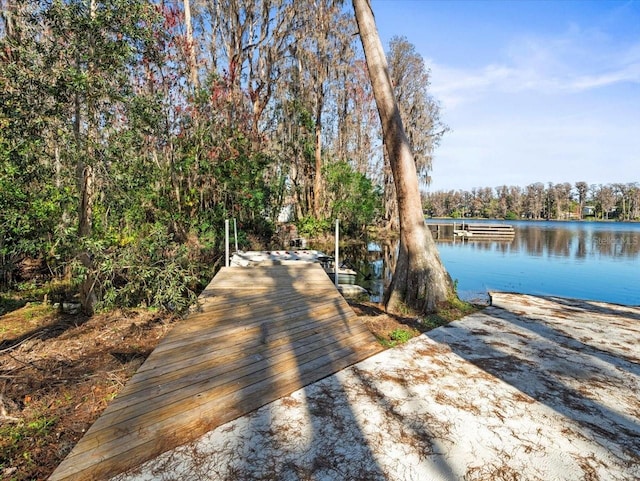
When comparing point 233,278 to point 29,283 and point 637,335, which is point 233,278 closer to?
point 29,283

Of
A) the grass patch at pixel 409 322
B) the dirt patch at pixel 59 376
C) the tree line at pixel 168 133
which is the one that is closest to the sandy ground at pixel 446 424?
the grass patch at pixel 409 322

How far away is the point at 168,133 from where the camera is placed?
31.0ft

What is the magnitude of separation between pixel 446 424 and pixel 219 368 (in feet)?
6.29

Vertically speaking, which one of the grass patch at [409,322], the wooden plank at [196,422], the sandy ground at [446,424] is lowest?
the grass patch at [409,322]

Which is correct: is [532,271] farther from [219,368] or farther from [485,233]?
[485,233]

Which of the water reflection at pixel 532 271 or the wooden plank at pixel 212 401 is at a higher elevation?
the wooden plank at pixel 212 401

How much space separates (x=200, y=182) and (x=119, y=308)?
6150 mm

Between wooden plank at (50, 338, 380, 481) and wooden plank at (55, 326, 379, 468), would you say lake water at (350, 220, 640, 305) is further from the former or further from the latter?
wooden plank at (50, 338, 380, 481)

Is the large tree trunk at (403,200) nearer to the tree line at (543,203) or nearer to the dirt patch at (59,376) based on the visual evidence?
the dirt patch at (59,376)

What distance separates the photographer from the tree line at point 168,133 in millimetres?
3791

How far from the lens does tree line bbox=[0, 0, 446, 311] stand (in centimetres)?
379

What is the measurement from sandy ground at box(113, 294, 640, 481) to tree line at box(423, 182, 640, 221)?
237ft

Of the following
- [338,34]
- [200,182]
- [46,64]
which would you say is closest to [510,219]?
[338,34]

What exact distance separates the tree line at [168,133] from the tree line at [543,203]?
56873mm
